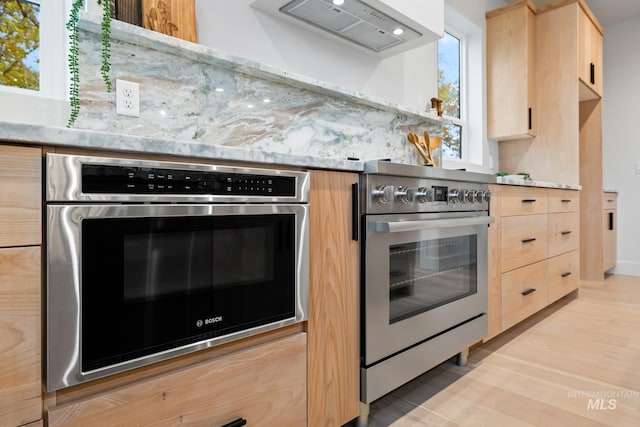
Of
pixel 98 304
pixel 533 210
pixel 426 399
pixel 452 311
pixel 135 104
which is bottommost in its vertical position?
pixel 426 399

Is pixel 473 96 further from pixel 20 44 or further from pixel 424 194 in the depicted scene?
pixel 20 44

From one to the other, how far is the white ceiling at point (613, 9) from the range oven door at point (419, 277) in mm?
3438

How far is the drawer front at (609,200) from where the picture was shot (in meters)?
3.74

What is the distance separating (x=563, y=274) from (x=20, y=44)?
3324 millimetres

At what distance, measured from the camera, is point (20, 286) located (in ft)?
2.14

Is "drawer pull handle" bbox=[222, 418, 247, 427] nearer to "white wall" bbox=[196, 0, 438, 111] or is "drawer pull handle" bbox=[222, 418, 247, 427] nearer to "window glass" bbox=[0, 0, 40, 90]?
"window glass" bbox=[0, 0, 40, 90]

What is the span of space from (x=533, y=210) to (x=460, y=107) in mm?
1354

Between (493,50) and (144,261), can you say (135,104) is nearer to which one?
(144,261)

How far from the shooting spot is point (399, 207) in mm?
1346

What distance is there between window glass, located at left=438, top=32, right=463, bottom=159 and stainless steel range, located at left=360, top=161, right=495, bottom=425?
4.72 feet

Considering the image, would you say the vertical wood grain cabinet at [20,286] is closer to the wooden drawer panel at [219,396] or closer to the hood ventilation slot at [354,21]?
the wooden drawer panel at [219,396]

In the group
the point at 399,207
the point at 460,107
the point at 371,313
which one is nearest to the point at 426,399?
the point at 371,313

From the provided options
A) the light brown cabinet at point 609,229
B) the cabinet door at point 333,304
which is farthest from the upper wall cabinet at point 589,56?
the cabinet door at point 333,304

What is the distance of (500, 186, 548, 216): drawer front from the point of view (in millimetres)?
2049
